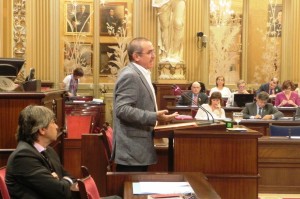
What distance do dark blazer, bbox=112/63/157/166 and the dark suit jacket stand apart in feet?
2.66

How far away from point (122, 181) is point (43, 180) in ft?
1.42

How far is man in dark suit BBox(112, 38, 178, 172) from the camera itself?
12.7 ft

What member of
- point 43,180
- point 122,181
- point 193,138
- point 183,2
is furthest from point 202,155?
point 183,2

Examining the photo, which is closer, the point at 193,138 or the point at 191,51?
the point at 193,138

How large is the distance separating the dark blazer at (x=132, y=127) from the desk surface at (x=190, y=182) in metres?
0.65

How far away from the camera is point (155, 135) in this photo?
400cm

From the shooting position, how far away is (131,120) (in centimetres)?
381

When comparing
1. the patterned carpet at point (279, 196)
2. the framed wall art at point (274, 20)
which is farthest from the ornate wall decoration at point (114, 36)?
the patterned carpet at point (279, 196)

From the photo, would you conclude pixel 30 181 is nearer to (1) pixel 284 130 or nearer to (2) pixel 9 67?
(2) pixel 9 67

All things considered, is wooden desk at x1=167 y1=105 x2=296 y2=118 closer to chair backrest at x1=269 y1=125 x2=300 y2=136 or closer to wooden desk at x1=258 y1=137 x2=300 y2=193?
chair backrest at x1=269 y1=125 x2=300 y2=136

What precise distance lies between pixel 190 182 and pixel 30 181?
0.87m

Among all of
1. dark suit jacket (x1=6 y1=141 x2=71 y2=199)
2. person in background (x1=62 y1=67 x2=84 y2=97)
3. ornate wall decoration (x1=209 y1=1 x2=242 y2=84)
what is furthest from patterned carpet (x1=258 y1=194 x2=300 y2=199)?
ornate wall decoration (x1=209 y1=1 x2=242 y2=84)

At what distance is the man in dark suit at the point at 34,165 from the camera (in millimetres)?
3115

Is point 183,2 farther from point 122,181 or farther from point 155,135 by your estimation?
point 122,181
